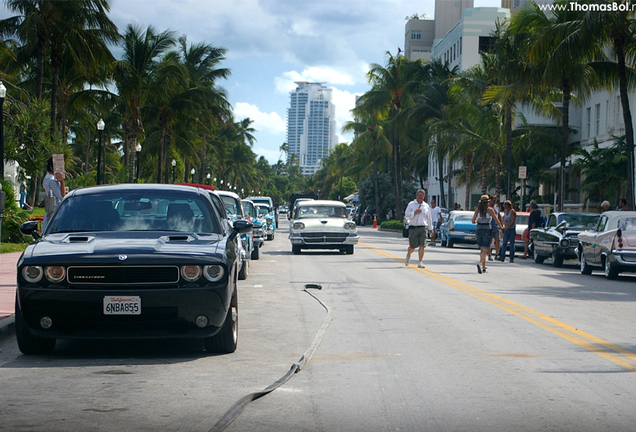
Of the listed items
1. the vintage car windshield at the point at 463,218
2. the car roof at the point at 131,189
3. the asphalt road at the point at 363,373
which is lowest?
the asphalt road at the point at 363,373

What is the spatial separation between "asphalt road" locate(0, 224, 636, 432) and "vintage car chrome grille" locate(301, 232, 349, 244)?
40.1 ft

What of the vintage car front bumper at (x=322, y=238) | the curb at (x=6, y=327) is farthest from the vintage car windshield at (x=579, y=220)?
the curb at (x=6, y=327)

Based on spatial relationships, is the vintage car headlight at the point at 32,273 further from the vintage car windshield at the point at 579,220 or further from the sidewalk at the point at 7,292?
the vintage car windshield at the point at 579,220

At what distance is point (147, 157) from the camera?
59125 mm

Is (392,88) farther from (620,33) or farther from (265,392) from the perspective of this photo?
(265,392)

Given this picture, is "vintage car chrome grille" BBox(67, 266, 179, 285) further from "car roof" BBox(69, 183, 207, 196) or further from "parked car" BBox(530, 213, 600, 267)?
"parked car" BBox(530, 213, 600, 267)

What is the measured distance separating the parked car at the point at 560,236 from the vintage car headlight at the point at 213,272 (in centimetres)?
1642

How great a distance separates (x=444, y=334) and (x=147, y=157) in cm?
5213

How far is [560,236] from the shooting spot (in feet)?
72.8

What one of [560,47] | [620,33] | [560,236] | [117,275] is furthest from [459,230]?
[117,275]

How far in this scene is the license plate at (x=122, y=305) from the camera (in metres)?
7.11

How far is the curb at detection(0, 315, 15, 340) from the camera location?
345 inches

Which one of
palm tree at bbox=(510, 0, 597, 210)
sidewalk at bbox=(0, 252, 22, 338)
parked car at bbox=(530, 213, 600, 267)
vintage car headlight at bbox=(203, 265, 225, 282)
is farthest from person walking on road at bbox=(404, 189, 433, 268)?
vintage car headlight at bbox=(203, 265, 225, 282)

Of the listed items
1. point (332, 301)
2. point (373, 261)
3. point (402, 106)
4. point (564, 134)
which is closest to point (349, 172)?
point (402, 106)
